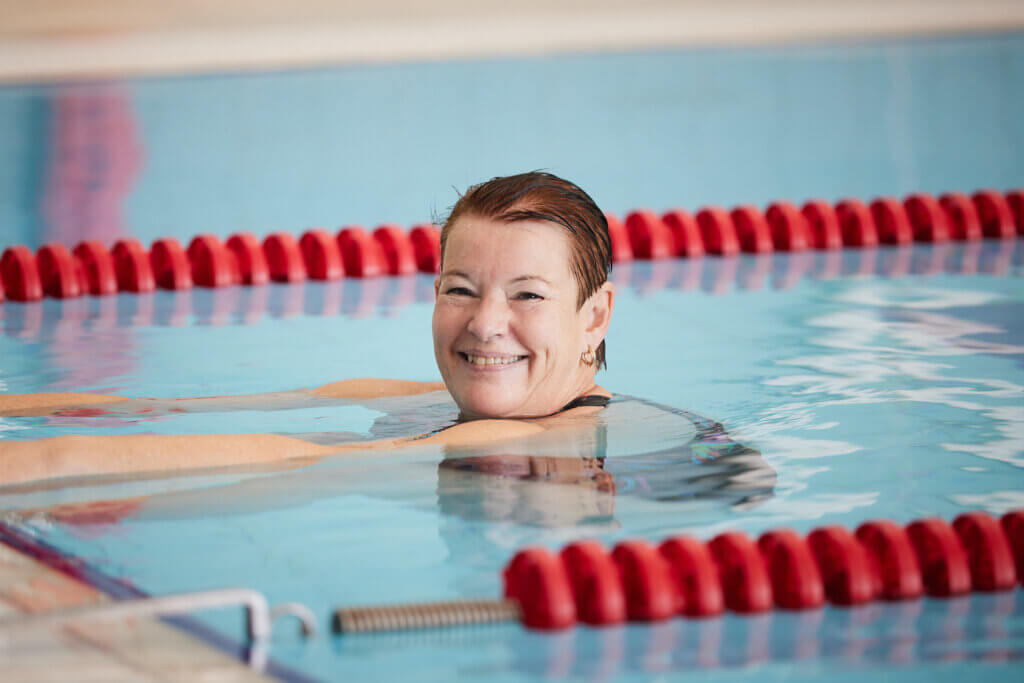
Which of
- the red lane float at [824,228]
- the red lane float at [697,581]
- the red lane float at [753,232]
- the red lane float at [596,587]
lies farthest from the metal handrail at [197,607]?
the red lane float at [824,228]

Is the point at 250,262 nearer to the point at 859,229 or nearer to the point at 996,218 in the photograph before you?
the point at 859,229

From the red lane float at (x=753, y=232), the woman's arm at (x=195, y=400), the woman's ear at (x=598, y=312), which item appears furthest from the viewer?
the red lane float at (x=753, y=232)

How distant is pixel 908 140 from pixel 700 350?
22.9 ft

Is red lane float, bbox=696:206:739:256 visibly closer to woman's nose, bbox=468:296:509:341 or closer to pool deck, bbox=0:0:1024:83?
woman's nose, bbox=468:296:509:341

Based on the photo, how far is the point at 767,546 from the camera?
2.93m

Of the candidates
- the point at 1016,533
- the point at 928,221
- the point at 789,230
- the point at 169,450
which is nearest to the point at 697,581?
the point at 1016,533

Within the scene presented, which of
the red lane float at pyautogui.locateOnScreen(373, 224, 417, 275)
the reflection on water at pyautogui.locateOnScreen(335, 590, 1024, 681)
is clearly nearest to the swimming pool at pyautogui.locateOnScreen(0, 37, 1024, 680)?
the reflection on water at pyautogui.locateOnScreen(335, 590, 1024, 681)

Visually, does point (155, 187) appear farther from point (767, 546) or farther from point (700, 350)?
point (767, 546)

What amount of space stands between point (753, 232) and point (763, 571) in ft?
17.8

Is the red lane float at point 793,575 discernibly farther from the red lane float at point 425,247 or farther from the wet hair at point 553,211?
the red lane float at point 425,247

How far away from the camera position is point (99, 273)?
722cm

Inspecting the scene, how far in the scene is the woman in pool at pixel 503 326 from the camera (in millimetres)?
3627

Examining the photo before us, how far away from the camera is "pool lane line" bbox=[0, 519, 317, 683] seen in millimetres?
2475

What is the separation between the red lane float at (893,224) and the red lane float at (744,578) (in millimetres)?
5634
